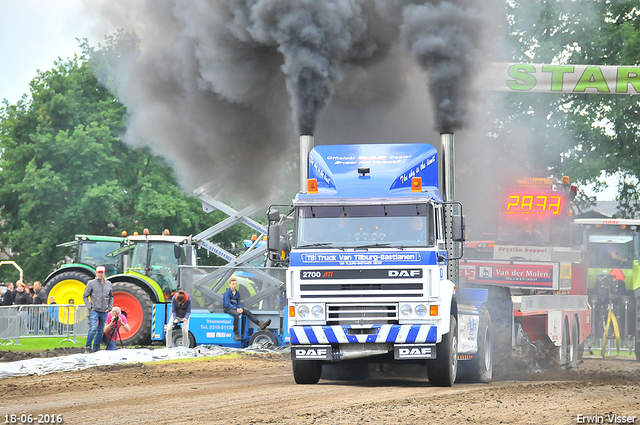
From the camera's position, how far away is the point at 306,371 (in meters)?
11.9

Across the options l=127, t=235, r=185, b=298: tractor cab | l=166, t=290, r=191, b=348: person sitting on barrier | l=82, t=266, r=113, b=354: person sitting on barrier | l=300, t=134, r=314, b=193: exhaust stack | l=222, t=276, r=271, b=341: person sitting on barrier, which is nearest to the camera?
l=300, t=134, r=314, b=193: exhaust stack

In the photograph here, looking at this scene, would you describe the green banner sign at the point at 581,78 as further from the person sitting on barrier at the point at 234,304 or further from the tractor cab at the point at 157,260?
the tractor cab at the point at 157,260

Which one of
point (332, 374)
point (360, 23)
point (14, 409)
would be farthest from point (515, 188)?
point (14, 409)

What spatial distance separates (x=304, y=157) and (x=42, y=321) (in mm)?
10279

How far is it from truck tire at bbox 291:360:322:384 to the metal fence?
1002 centimetres

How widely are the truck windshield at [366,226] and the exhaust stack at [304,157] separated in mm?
1234

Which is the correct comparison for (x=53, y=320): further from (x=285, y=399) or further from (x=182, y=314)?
(x=285, y=399)

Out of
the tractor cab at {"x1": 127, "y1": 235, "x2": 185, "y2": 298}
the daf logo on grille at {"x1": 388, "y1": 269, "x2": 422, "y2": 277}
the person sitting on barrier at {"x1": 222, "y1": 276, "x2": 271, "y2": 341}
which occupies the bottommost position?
the person sitting on barrier at {"x1": 222, "y1": 276, "x2": 271, "y2": 341}

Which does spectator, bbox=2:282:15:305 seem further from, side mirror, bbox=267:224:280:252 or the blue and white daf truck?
side mirror, bbox=267:224:280:252

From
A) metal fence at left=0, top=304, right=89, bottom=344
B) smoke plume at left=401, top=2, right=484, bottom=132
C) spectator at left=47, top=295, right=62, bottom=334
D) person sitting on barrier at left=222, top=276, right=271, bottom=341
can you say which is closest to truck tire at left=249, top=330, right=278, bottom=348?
person sitting on barrier at left=222, top=276, right=271, bottom=341

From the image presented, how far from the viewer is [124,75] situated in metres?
19.7

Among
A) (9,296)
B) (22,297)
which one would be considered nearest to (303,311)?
(22,297)

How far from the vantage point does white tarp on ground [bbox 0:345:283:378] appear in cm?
1305

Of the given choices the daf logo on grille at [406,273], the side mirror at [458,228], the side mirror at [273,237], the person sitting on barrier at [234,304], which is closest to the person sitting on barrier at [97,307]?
the person sitting on barrier at [234,304]
